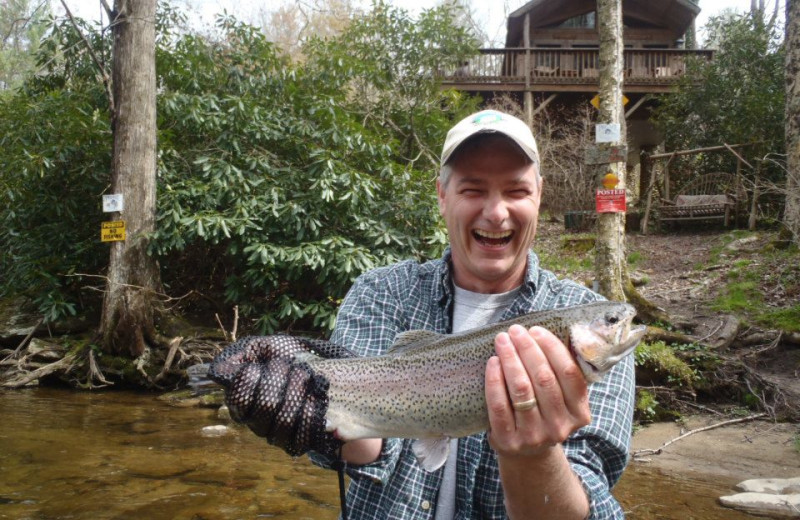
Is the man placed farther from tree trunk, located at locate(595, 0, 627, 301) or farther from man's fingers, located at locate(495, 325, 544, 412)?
tree trunk, located at locate(595, 0, 627, 301)

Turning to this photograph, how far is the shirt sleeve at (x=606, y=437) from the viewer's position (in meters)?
2.26

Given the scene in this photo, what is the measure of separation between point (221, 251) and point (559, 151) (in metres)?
12.0

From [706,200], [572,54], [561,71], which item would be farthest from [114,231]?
[572,54]

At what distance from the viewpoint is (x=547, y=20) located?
2467cm

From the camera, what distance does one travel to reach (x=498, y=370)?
1.94 meters

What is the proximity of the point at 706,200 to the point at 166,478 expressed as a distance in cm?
1541

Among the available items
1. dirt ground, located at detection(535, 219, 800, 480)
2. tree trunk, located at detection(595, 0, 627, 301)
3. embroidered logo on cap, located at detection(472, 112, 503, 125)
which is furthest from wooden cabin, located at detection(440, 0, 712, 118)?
embroidered logo on cap, located at detection(472, 112, 503, 125)

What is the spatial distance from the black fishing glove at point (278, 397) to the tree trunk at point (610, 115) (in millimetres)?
6974

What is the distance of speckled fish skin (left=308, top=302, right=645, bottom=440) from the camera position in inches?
77.7

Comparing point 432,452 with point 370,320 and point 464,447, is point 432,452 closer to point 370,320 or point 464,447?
point 464,447

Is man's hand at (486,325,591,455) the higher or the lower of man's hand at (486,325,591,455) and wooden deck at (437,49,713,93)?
the lower

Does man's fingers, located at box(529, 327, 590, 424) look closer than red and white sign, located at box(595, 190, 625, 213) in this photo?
Yes

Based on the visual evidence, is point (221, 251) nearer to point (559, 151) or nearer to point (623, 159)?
point (623, 159)

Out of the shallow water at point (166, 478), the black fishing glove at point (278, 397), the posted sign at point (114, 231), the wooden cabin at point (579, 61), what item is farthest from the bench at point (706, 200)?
the black fishing glove at point (278, 397)
